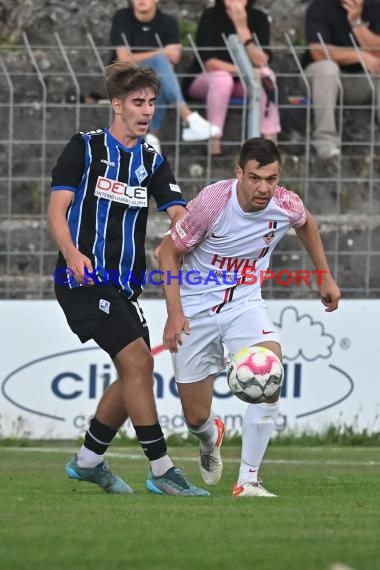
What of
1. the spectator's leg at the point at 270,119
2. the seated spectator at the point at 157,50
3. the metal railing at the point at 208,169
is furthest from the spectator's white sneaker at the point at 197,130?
the spectator's leg at the point at 270,119

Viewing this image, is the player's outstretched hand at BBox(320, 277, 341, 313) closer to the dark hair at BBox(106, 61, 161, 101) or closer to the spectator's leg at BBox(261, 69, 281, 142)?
the dark hair at BBox(106, 61, 161, 101)

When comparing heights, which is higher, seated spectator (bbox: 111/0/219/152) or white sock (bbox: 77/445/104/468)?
seated spectator (bbox: 111/0/219/152)

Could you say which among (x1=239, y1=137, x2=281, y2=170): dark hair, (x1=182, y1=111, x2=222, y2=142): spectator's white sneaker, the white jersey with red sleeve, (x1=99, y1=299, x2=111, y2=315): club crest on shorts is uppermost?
(x1=182, y1=111, x2=222, y2=142): spectator's white sneaker

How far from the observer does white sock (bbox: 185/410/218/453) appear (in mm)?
9055

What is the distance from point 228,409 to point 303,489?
439 cm

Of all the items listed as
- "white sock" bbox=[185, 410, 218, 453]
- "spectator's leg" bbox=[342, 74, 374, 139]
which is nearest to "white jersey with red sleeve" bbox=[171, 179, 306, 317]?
"white sock" bbox=[185, 410, 218, 453]

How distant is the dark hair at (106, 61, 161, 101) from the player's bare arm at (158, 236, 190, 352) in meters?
0.94

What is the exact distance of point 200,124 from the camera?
14.4 meters

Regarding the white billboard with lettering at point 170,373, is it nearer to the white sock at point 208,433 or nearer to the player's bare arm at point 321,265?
the white sock at point 208,433

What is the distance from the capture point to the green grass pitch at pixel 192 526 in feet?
17.5

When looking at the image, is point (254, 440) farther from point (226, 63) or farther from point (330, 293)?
point (226, 63)

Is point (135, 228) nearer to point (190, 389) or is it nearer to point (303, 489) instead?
point (190, 389)

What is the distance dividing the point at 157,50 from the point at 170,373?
11.6 ft

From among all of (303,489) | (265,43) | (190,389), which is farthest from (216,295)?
(265,43)
